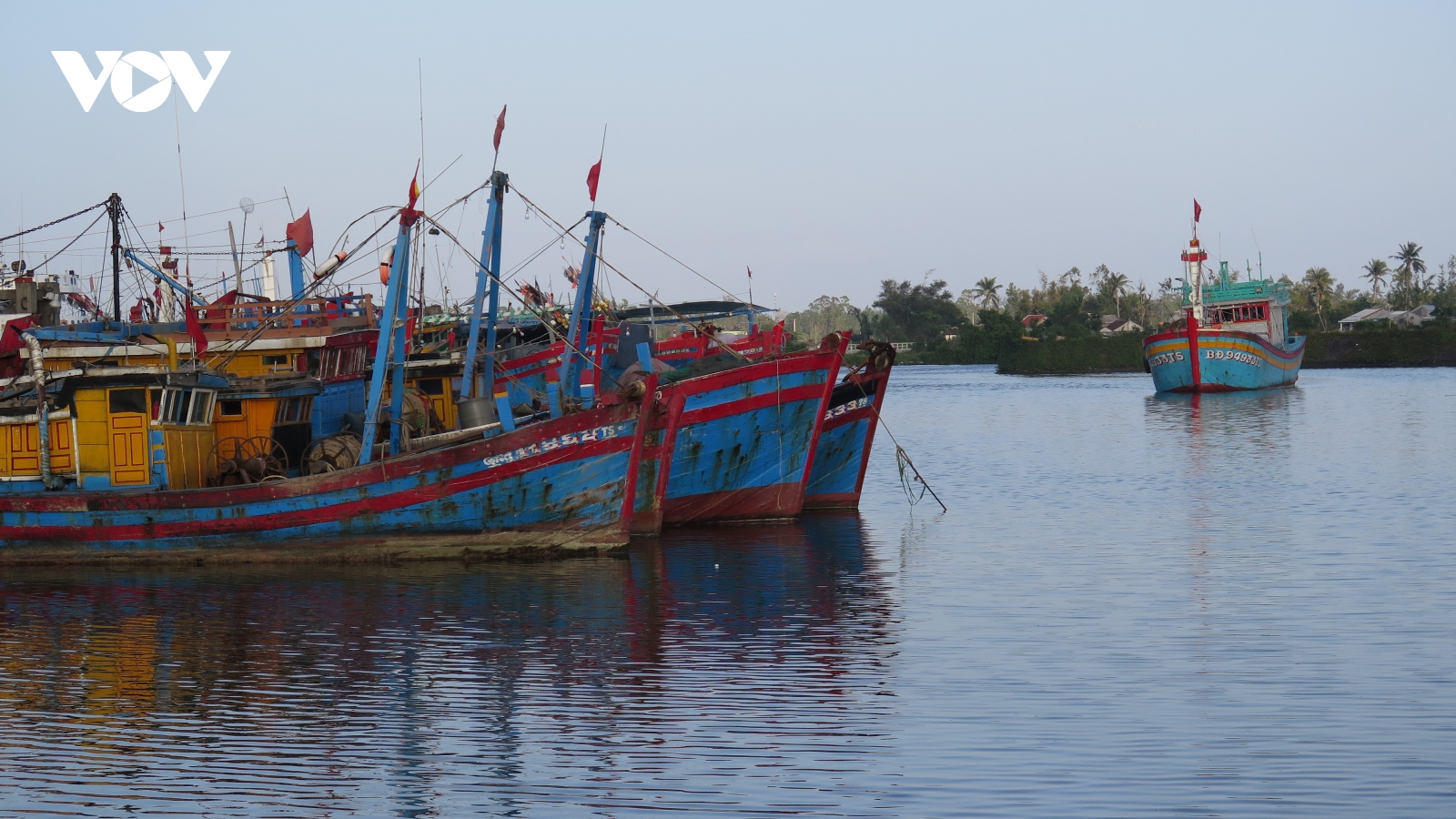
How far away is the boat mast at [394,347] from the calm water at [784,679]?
2.12 m

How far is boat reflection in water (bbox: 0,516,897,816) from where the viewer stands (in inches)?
397

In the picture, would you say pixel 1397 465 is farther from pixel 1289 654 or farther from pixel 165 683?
pixel 165 683

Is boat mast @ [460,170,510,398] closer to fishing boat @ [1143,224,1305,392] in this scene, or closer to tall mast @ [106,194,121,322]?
tall mast @ [106,194,121,322]

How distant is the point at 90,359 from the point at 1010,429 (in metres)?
38.6

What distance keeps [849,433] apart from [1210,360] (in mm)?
49808

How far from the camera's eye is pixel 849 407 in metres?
27.0

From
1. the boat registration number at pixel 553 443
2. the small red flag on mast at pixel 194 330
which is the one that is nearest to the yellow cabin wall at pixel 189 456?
the small red flag on mast at pixel 194 330

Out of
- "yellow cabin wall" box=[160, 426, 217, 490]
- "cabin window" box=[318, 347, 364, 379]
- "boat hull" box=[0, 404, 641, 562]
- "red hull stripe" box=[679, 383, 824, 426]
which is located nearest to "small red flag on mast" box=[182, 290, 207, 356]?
"yellow cabin wall" box=[160, 426, 217, 490]

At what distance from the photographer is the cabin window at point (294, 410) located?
22.1 m

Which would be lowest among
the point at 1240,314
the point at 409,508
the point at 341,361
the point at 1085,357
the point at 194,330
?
the point at 409,508

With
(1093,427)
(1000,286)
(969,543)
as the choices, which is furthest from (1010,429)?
(1000,286)

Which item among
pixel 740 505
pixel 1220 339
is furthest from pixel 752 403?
pixel 1220 339

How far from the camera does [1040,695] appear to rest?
12.4m

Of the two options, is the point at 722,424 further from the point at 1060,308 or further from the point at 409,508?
the point at 1060,308
